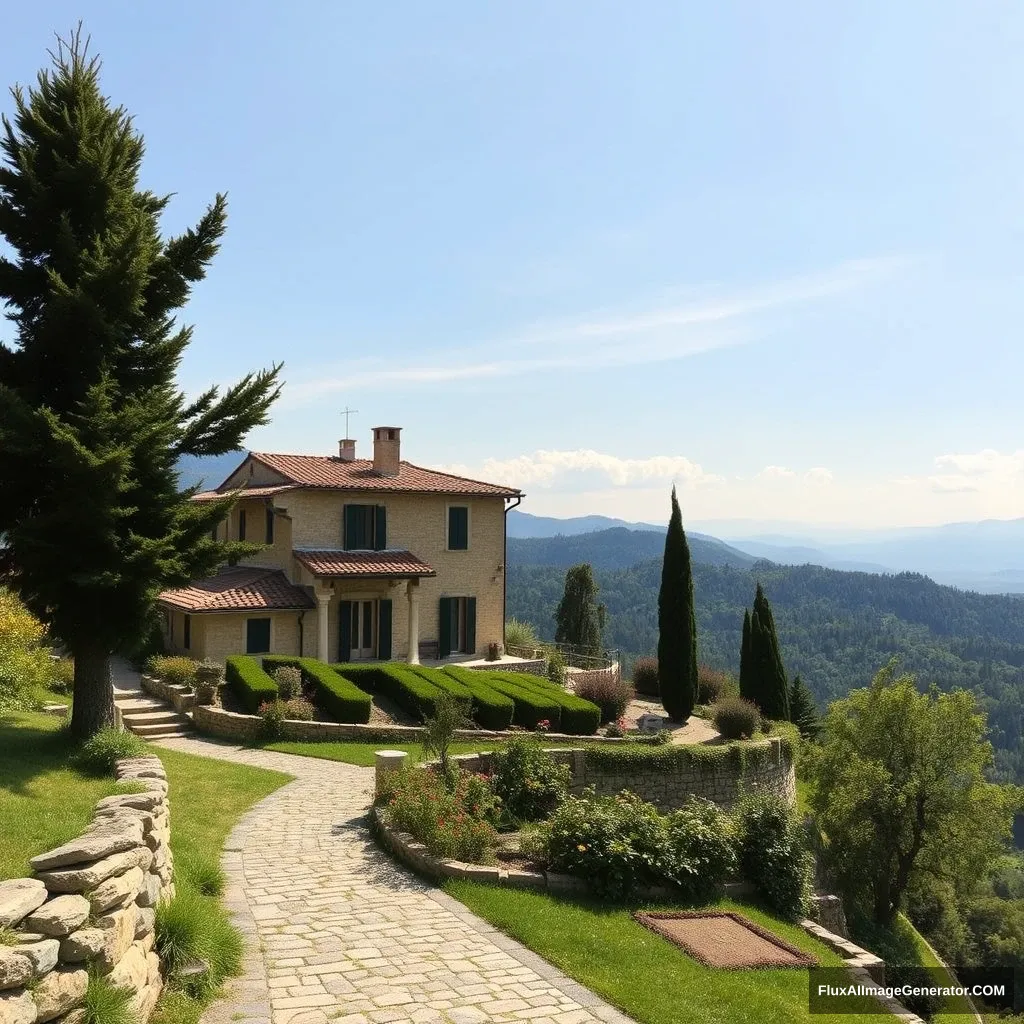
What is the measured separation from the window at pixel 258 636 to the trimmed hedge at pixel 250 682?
2.54m

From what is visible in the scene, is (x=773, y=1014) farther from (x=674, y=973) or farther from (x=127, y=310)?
(x=127, y=310)

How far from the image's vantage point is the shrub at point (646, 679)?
108 feet

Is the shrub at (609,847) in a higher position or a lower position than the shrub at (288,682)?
lower

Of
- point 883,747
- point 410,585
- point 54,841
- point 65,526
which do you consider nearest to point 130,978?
point 54,841

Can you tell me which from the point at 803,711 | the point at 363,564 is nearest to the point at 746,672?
the point at 803,711

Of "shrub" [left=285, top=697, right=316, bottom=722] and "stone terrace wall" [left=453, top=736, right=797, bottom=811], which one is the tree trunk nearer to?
"stone terrace wall" [left=453, top=736, right=797, bottom=811]

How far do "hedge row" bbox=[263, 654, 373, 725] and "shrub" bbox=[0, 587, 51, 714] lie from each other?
21.3 feet

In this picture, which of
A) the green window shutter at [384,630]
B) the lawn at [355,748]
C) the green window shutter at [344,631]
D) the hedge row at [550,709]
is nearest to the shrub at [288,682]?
the lawn at [355,748]

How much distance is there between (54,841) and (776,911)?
9.10 m

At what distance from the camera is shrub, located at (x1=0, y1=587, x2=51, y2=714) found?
14.6m

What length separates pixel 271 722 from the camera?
19656 mm

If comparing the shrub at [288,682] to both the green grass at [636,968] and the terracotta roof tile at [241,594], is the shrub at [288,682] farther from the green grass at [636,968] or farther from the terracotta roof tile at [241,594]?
the green grass at [636,968]

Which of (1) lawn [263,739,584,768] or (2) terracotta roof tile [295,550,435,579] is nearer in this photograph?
(1) lawn [263,739,584,768]

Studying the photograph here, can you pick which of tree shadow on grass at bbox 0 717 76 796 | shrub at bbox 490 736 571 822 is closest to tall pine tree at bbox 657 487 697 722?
shrub at bbox 490 736 571 822
